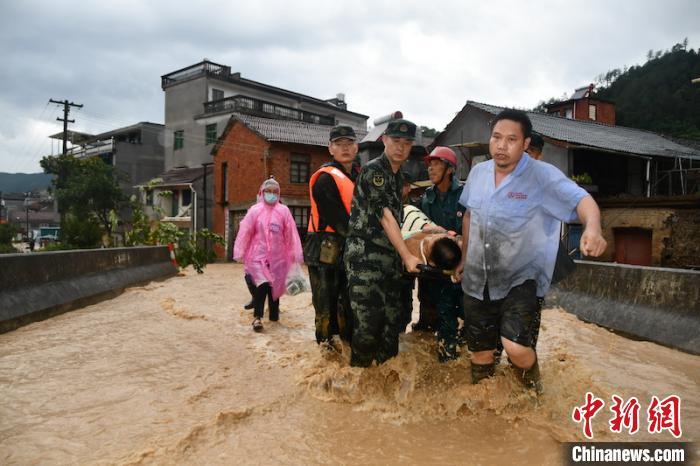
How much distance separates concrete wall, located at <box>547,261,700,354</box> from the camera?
509 cm

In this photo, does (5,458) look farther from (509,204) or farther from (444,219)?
(444,219)

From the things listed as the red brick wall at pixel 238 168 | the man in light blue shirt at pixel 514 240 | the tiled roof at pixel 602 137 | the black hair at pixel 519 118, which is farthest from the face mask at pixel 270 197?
the red brick wall at pixel 238 168

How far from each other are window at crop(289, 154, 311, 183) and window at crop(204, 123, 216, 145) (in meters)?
10.7

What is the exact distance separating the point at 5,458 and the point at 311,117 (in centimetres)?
3680

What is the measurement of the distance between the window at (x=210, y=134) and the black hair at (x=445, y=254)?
107 ft

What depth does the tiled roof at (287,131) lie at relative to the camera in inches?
991

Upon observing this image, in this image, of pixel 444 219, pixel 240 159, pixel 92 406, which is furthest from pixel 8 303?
pixel 240 159

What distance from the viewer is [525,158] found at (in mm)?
3184

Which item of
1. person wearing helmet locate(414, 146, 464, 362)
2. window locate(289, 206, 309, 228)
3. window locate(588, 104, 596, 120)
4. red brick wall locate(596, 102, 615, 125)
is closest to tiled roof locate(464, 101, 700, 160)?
window locate(588, 104, 596, 120)
